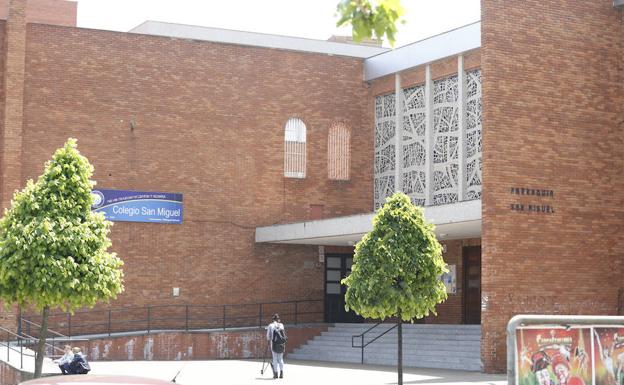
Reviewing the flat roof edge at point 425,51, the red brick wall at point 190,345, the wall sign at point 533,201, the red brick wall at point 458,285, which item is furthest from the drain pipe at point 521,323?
the red brick wall at point 190,345

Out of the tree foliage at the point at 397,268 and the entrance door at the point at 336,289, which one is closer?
the tree foliage at the point at 397,268

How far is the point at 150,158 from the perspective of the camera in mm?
34906

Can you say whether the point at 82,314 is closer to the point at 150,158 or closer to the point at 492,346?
the point at 150,158

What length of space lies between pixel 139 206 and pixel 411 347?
29.6ft

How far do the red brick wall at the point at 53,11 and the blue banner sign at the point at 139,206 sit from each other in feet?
86.7

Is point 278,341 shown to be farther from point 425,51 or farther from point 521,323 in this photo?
point 521,323

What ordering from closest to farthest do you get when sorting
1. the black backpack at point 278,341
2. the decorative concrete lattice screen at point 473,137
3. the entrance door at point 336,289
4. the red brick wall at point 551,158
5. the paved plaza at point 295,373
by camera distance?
the paved plaza at point 295,373, the red brick wall at point 551,158, the black backpack at point 278,341, the decorative concrete lattice screen at point 473,137, the entrance door at point 336,289

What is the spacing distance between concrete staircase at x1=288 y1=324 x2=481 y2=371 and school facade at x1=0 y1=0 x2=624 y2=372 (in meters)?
1.85

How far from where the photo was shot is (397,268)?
21703 millimetres

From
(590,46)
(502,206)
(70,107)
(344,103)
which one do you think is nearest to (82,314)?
(70,107)

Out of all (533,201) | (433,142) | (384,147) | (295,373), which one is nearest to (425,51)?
(433,142)

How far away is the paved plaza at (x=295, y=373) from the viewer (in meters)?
25.5

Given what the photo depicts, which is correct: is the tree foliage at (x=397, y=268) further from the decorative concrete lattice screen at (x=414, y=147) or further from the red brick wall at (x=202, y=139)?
the red brick wall at (x=202, y=139)

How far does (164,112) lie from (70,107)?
2768 mm
